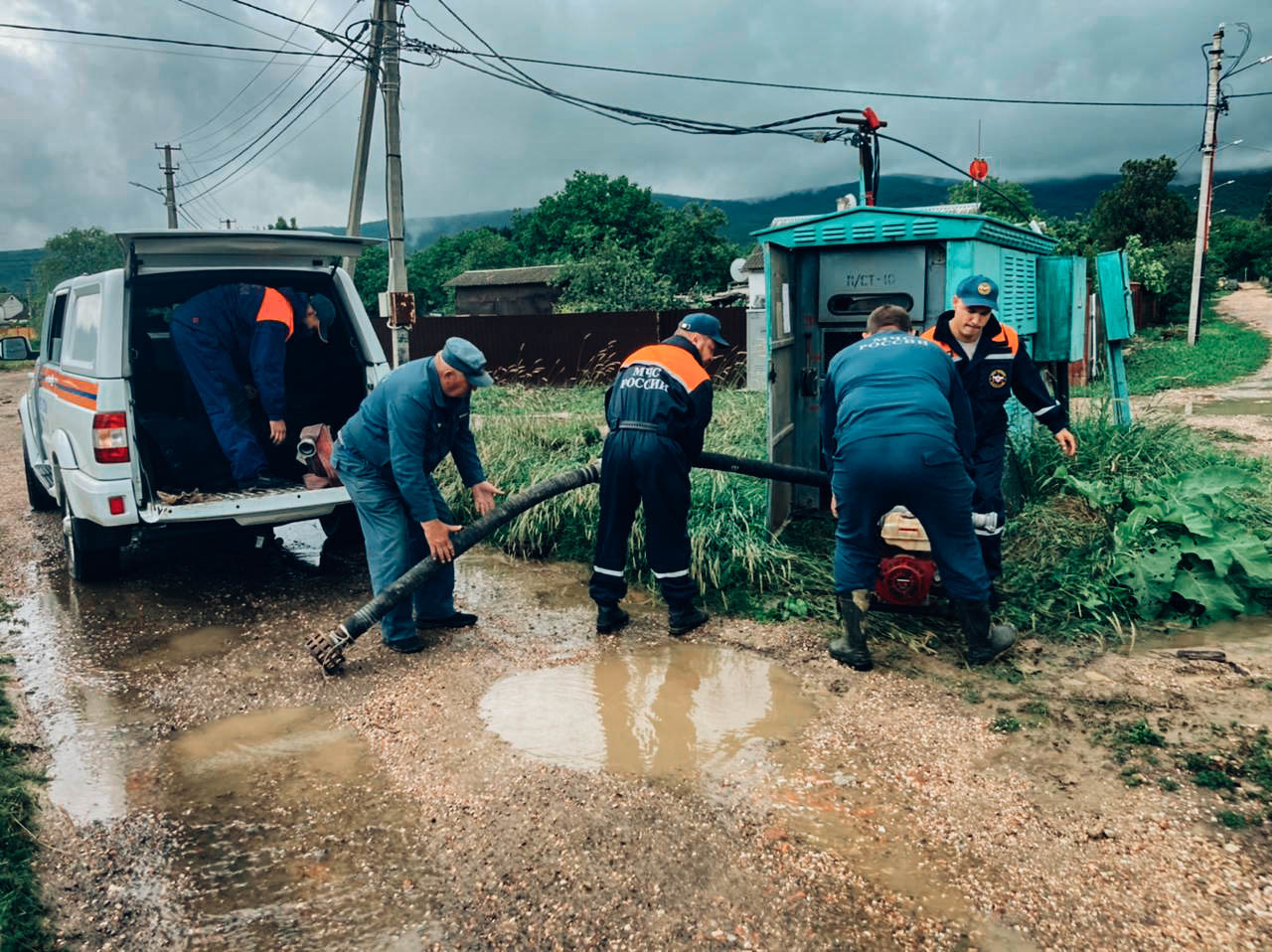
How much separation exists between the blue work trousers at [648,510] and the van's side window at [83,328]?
2960mm

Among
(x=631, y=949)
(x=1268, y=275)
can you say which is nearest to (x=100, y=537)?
(x=631, y=949)

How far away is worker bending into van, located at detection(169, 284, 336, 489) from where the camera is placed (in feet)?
18.6

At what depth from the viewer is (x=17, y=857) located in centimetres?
282

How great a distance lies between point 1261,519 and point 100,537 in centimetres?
677

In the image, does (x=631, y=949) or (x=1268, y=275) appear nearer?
(x=631, y=949)

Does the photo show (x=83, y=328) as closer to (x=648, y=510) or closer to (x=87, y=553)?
(x=87, y=553)

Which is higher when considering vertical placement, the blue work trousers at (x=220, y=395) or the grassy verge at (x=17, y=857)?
the blue work trousers at (x=220, y=395)

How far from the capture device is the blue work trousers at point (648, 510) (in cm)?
446

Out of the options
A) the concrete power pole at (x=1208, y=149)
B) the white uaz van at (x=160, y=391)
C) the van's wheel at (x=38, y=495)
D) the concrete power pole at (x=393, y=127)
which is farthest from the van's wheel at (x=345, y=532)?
the concrete power pole at (x=1208, y=149)

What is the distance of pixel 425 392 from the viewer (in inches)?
169

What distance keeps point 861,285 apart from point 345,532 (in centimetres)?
387

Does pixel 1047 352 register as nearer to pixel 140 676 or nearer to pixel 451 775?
pixel 451 775

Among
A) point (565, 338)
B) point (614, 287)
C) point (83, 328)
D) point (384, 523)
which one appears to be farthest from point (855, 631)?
point (614, 287)

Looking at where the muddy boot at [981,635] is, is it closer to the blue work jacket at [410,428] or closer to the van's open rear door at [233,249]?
the blue work jacket at [410,428]
